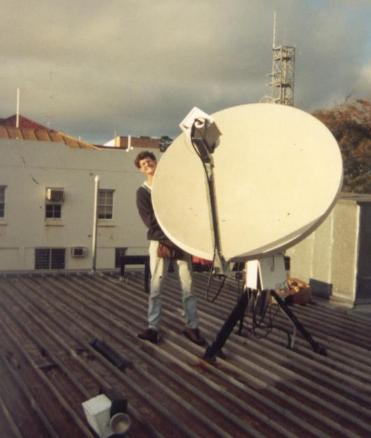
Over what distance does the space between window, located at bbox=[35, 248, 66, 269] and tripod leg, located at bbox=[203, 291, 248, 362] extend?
25.1 metres

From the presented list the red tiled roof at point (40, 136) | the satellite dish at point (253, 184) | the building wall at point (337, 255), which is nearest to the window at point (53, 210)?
the red tiled roof at point (40, 136)

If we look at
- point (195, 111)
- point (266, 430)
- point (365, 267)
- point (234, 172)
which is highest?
point (195, 111)

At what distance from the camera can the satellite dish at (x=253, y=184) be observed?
4949 mm

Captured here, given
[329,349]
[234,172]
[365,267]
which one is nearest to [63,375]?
[234,172]

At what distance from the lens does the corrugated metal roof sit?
164 inches

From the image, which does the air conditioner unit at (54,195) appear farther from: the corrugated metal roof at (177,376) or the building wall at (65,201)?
the corrugated metal roof at (177,376)

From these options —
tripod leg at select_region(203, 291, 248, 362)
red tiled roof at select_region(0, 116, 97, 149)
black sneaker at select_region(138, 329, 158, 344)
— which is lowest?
black sneaker at select_region(138, 329, 158, 344)

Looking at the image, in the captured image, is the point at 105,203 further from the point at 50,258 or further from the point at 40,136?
the point at 40,136

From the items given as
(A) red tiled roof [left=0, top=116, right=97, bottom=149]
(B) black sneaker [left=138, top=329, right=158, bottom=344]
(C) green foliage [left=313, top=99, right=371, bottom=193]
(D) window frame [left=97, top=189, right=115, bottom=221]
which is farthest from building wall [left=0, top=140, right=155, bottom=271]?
(B) black sneaker [left=138, top=329, right=158, bottom=344]

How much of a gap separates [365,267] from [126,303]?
154 inches

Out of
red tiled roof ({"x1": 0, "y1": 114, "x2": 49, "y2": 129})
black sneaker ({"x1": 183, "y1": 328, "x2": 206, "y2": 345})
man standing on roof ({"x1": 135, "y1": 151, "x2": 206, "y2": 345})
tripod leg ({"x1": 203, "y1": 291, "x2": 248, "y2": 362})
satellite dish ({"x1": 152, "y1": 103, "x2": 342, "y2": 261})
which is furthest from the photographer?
red tiled roof ({"x1": 0, "y1": 114, "x2": 49, "y2": 129})

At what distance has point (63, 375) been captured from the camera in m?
5.05

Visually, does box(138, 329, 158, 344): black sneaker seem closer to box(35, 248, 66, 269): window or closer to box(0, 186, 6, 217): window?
box(0, 186, 6, 217): window

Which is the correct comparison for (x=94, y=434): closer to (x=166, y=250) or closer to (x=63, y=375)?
(x=63, y=375)
